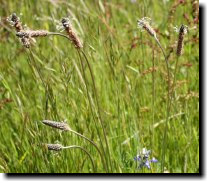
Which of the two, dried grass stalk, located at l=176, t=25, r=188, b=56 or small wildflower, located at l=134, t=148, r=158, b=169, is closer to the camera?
dried grass stalk, located at l=176, t=25, r=188, b=56

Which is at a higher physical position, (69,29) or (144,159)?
(69,29)

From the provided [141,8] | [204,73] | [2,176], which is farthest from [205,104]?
[2,176]

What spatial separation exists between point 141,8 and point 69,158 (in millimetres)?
605

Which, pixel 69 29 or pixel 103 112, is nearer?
pixel 69 29

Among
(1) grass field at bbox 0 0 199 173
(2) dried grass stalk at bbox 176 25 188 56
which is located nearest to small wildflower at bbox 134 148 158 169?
(1) grass field at bbox 0 0 199 173

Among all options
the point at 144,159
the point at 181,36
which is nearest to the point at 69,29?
the point at 181,36

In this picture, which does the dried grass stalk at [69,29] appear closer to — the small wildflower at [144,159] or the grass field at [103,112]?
the grass field at [103,112]

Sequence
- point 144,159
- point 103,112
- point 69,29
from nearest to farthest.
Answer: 1. point 69,29
2. point 144,159
3. point 103,112

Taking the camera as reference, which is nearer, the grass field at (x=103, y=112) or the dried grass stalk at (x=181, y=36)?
the dried grass stalk at (x=181, y=36)

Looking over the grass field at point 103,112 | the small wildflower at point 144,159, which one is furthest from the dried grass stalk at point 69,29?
the small wildflower at point 144,159

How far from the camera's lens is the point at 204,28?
5.68ft

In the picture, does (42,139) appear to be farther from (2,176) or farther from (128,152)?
(128,152)

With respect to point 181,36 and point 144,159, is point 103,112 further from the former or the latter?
point 181,36

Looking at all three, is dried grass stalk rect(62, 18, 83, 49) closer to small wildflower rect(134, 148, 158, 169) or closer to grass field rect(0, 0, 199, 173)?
grass field rect(0, 0, 199, 173)
